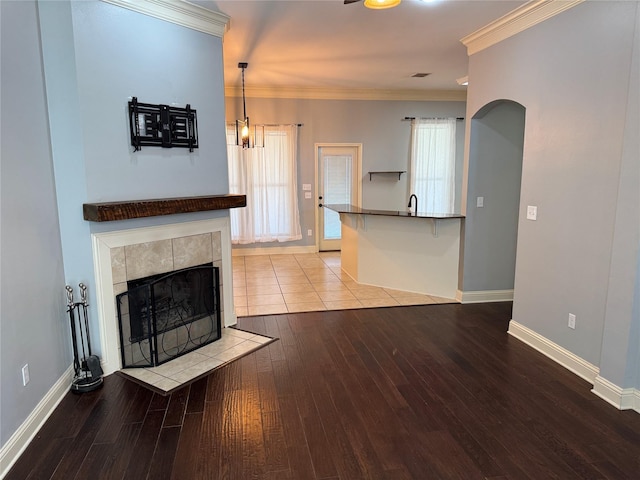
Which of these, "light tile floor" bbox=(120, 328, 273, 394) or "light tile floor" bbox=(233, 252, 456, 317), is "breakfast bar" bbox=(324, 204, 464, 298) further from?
"light tile floor" bbox=(120, 328, 273, 394)

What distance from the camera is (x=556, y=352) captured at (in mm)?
3264

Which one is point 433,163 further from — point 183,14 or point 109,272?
point 109,272

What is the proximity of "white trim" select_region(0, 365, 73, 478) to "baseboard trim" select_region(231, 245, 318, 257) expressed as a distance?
14.7 feet

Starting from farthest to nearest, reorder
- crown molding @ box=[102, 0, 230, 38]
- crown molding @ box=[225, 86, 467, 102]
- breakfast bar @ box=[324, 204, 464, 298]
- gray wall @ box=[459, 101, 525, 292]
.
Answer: crown molding @ box=[225, 86, 467, 102]
breakfast bar @ box=[324, 204, 464, 298]
gray wall @ box=[459, 101, 525, 292]
crown molding @ box=[102, 0, 230, 38]

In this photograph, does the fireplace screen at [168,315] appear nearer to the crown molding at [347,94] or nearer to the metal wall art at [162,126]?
the metal wall art at [162,126]

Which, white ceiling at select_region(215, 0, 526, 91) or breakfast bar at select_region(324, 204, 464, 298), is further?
breakfast bar at select_region(324, 204, 464, 298)

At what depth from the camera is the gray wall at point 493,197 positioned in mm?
4383

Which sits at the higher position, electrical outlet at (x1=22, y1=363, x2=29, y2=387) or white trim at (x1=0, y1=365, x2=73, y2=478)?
electrical outlet at (x1=22, y1=363, x2=29, y2=387)

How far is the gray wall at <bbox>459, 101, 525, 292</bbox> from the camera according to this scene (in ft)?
14.4

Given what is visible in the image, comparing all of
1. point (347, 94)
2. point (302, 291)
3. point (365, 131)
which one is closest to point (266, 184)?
point (365, 131)

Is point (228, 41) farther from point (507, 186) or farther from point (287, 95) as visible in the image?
point (507, 186)

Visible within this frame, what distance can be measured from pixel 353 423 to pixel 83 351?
201cm

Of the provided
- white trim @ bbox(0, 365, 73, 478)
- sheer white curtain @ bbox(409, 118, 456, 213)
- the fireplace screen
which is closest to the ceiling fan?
the fireplace screen

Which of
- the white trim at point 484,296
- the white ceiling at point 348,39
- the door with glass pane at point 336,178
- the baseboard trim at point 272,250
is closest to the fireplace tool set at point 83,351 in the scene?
the white ceiling at point 348,39
